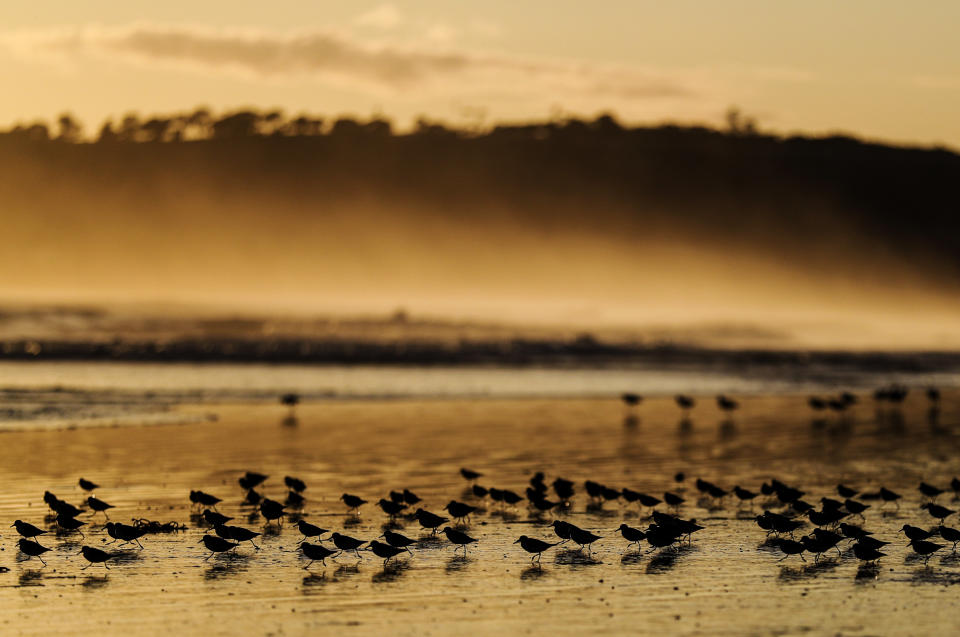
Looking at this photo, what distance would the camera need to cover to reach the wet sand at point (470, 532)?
48.7ft

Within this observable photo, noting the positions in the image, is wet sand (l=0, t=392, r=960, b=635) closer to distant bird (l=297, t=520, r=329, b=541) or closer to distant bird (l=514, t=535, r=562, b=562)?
distant bird (l=514, t=535, r=562, b=562)

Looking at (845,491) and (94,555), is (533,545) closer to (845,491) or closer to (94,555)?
(94,555)

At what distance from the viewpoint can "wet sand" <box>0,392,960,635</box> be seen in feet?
48.7

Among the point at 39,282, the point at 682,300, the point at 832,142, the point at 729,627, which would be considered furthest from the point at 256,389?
the point at 832,142

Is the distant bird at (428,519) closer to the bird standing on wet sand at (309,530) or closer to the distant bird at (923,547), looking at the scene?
the bird standing on wet sand at (309,530)

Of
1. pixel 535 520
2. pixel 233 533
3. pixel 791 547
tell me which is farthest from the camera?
pixel 535 520

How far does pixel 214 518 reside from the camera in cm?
1898

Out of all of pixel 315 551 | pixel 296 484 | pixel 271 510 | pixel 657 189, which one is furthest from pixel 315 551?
pixel 657 189

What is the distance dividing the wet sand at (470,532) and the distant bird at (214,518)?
0.29 m

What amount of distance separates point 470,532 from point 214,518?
392 centimetres

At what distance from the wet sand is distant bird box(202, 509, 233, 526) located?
293 millimetres

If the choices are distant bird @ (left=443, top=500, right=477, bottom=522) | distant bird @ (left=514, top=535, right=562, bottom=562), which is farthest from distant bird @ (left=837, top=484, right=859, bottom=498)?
distant bird @ (left=514, top=535, right=562, bottom=562)

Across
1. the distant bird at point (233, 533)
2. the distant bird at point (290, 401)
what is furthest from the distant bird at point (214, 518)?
the distant bird at point (290, 401)

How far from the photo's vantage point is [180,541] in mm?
18922
